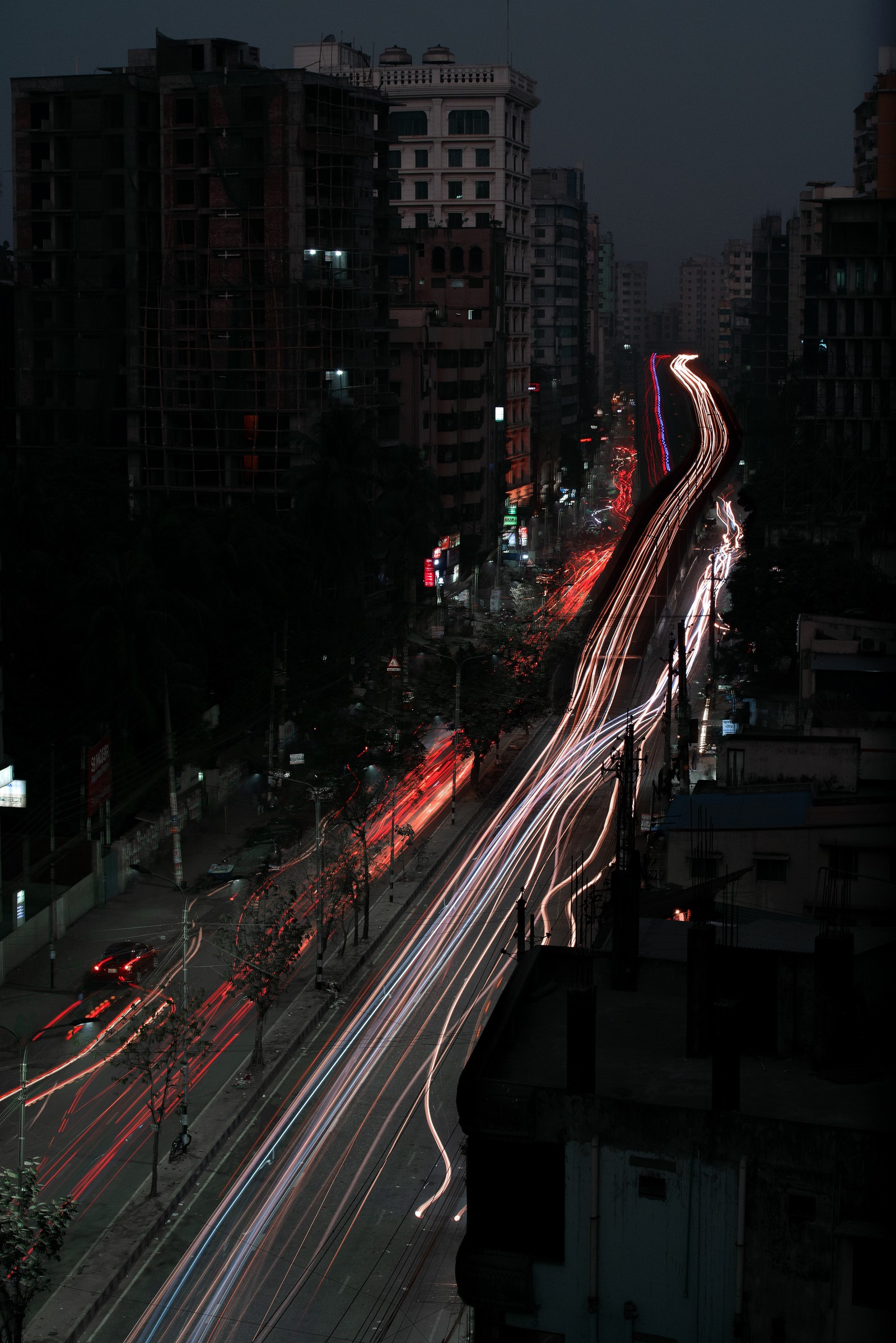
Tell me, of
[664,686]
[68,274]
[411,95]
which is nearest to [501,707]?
[664,686]

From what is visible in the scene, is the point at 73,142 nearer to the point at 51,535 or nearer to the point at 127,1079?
the point at 51,535

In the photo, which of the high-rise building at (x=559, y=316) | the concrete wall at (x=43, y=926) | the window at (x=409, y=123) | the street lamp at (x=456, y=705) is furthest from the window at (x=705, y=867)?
the high-rise building at (x=559, y=316)

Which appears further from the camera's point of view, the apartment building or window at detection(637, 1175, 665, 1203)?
the apartment building

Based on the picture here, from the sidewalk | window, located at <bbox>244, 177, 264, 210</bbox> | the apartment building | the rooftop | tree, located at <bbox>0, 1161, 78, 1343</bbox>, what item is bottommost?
the sidewalk

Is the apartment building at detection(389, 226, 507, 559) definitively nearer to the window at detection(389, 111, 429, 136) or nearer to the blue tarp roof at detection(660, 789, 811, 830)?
the window at detection(389, 111, 429, 136)

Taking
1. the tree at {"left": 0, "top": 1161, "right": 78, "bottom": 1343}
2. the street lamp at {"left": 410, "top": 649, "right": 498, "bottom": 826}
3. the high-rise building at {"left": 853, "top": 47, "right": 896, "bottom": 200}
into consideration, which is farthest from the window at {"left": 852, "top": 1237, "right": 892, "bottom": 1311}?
the high-rise building at {"left": 853, "top": 47, "right": 896, "bottom": 200}

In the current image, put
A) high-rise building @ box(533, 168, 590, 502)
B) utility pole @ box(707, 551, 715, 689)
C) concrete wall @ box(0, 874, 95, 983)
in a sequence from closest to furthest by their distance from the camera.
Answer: concrete wall @ box(0, 874, 95, 983) → utility pole @ box(707, 551, 715, 689) → high-rise building @ box(533, 168, 590, 502)

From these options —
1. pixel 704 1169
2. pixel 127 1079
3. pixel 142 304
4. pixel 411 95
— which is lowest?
pixel 127 1079

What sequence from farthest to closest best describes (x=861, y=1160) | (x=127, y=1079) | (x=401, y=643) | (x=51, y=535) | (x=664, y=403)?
(x=664, y=403), (x=401, y=643), (x=51, y=535), (x=127, y=1079), (x=861, y=1160)
